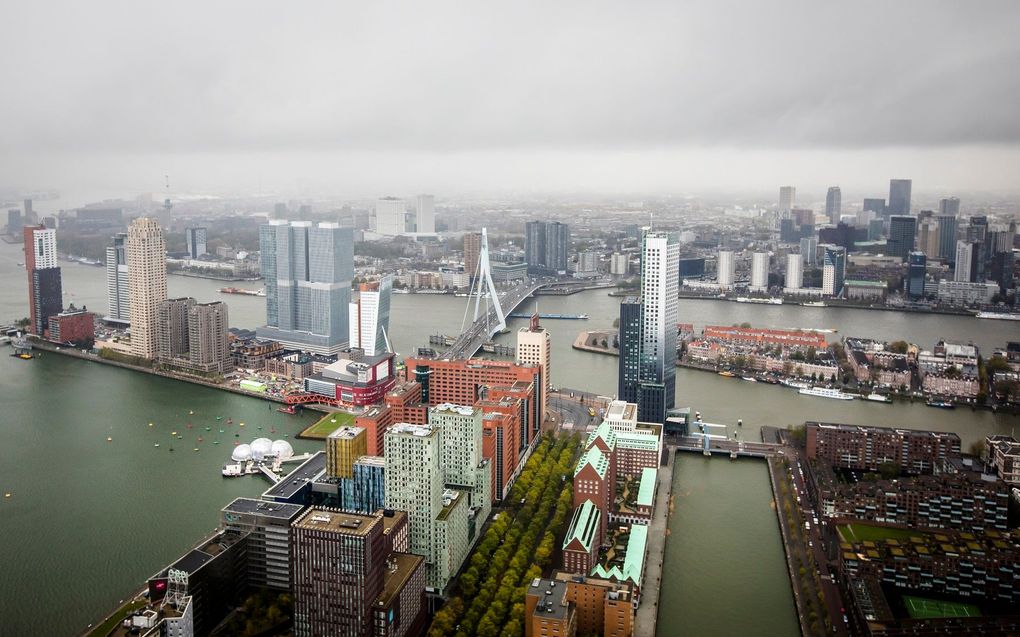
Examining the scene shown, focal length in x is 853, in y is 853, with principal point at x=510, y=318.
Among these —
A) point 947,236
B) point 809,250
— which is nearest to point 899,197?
point 947,236

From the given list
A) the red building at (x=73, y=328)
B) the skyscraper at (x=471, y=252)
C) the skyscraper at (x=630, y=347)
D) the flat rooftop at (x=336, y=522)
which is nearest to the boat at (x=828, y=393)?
the skyscraper at (x=630, y=347)

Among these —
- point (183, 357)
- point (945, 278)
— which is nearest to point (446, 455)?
point (183, 357)

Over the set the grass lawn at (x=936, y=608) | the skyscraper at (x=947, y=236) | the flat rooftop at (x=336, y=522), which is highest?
the skyscraper at (x=947, y=236)

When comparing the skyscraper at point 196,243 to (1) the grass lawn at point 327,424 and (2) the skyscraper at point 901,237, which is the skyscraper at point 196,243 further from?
(2) the skyscraper at point 901,237

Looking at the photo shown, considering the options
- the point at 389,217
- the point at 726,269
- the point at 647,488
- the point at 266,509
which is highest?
the point at 389,217

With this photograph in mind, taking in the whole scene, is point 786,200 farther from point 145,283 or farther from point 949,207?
point 145,283

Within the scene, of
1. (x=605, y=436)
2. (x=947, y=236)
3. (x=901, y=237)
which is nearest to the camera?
(x=605, y=436)
